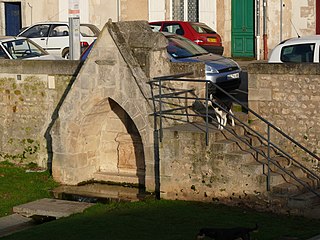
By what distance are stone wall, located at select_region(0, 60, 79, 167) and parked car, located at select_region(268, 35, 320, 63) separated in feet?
15.4

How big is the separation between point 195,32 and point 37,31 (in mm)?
5772

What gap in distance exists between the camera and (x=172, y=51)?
931 inches

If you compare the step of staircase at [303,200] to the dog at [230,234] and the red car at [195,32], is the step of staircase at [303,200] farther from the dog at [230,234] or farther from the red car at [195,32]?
the red car at [195,32]

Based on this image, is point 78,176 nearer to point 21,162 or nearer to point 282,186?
point 21,162

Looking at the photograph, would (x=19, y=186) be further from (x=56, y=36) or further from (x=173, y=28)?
(x=56, y=36)

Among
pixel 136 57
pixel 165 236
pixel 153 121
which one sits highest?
pixel 136 57

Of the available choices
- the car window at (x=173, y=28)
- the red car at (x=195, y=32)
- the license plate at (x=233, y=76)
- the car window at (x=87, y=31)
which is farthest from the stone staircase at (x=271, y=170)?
the car window at (x=87, y=31)

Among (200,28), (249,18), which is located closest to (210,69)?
(200,28)

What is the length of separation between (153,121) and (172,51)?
505 centimetres

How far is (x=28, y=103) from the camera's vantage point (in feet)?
73.9

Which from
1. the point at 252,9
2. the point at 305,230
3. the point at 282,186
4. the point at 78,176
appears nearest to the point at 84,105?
the point at 78,176

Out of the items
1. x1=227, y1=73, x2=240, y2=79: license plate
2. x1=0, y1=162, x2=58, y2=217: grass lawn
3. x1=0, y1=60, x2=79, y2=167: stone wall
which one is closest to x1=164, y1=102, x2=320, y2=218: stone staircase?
x1=0, y1=162, x2=58, y2=217: grass lawn

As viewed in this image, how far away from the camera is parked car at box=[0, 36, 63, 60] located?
84.4 ft

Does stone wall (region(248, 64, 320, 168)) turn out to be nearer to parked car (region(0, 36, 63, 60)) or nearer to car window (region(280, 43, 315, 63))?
car window (region(280, 43, 315, 63))
